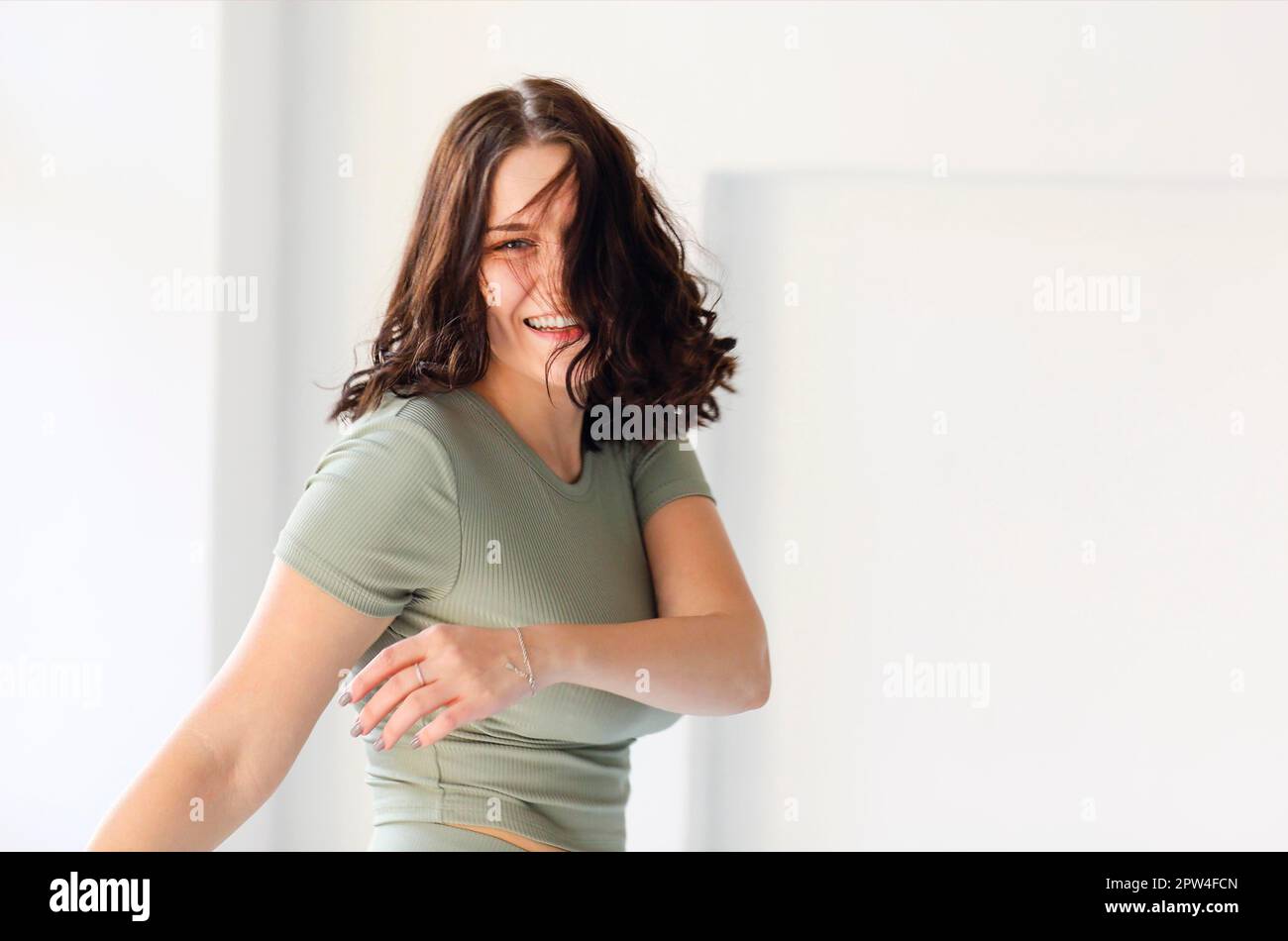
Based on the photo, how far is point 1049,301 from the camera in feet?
7.77

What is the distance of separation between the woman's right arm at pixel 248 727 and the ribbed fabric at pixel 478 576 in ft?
0.10

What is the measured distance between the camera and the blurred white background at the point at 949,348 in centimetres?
234

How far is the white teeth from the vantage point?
3.71ft

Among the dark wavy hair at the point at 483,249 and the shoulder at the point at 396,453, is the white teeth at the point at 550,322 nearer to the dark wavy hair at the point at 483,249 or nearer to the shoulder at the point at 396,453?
the dark wavy hair at the point at 483,249

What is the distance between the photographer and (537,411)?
1170 mm

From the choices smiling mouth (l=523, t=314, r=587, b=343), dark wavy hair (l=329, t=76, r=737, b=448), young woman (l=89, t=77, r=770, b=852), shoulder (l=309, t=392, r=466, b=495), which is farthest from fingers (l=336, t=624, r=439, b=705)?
smiling mouth (l=523, t=314, r=587, b=343)

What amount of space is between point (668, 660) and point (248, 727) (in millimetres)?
355

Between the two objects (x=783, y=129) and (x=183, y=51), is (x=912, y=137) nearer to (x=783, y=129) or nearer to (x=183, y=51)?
(x=783, y=129)

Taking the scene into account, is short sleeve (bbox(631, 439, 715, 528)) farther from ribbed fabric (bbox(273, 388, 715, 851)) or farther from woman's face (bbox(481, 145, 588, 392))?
woman's face (bbox(481, 145, 588, 392))

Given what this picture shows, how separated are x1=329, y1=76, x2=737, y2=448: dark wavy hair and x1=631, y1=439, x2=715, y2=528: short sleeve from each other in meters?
0.11

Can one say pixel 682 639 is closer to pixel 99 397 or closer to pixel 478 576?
pixel 478 576

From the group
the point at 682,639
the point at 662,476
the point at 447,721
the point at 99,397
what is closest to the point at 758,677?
the point at 682,639

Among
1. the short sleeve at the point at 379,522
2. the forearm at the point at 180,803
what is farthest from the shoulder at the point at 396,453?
the forearm at the point at 180,803

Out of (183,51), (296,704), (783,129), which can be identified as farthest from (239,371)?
(296,704)
